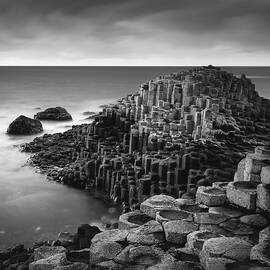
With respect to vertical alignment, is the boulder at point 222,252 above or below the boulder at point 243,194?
below

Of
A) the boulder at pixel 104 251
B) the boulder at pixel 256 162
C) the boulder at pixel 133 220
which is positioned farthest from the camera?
the boulder at pixel 256 162

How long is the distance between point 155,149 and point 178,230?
1133 centimetres

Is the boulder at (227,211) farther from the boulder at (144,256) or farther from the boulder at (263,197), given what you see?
the boulder at (144,256)

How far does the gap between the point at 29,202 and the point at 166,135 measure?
6148 mm

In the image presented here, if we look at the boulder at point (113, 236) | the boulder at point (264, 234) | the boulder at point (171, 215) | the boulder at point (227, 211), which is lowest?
the boulder at point (113, 236)

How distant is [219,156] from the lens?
51.9ft

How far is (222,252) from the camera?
6.20 meters

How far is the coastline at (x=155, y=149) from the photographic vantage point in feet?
50.6

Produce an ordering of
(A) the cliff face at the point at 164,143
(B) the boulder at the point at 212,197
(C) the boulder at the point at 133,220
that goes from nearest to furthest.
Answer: (C) the boulder at the point at 133,220 → (B) the boulder at the point at 212,197 → (A) the cliff face at the point at 164,143

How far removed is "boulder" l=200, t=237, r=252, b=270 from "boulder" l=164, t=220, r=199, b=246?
0.59 metres

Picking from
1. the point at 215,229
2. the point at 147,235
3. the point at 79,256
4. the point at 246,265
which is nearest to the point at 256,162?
the point at 215,229

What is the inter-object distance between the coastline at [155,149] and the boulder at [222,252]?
16.7ft

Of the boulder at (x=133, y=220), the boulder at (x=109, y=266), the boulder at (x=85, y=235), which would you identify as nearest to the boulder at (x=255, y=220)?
the boulder at (x=133, y=220)

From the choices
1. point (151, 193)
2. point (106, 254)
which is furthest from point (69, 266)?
point (151, 193)
